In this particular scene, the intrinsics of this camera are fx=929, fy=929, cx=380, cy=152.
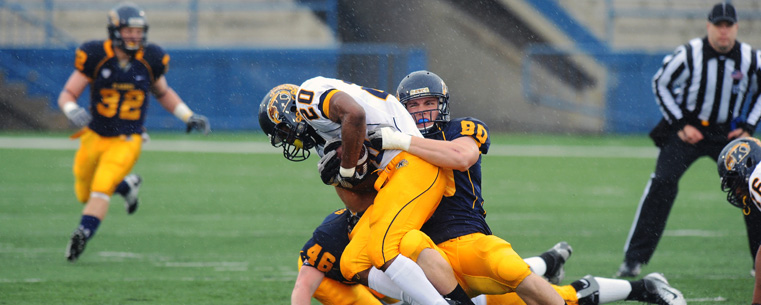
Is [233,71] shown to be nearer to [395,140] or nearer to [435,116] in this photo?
[435,116]

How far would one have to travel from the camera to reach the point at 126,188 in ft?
24.8

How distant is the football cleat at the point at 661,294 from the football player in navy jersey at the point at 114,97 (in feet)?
11.7

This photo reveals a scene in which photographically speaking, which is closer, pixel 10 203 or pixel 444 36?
pixel 10 203

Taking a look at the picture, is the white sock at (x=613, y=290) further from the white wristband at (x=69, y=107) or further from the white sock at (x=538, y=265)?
the white wristband at (x=69, y=107)

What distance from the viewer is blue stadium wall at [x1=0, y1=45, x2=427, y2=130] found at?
679 inches

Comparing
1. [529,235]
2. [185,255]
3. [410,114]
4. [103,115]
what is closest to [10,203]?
[103,115]

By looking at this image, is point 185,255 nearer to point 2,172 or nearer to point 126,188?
point 126,188

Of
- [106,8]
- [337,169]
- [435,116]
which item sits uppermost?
[435,116]

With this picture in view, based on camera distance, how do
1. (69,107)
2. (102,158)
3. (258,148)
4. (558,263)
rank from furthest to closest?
(258,148)
(102,158)
(69,107)
(558,263)

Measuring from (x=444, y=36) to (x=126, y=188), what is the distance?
489 inches

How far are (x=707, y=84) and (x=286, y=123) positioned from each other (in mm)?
2961

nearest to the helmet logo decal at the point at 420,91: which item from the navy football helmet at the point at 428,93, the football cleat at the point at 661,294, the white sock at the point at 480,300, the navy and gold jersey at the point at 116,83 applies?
the navy football helmet at the point at 428,93

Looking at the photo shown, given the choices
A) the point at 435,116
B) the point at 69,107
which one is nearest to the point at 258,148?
the point at 69,107

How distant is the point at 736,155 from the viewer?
15.2 feet
